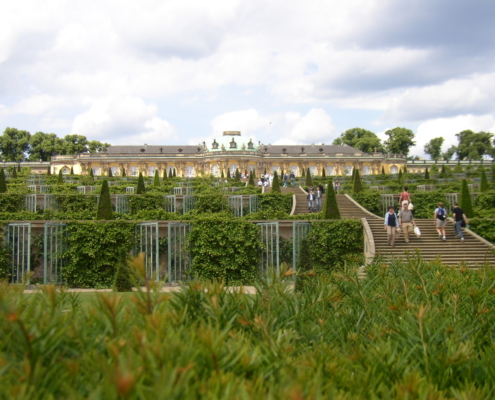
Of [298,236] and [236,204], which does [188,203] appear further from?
[298,236]

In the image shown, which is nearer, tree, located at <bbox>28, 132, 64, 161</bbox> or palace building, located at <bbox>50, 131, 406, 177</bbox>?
→ palace building, located at <bbox>50, 131, 406, 177</bbox>

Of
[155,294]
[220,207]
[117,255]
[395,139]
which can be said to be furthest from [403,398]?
[395,139]

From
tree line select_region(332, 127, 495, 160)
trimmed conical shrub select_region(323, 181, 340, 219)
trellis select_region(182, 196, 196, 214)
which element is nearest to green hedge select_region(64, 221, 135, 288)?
trimmed conical shrub select_region(323, 181, 340, 219)

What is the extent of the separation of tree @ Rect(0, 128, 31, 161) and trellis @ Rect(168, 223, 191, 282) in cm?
6605

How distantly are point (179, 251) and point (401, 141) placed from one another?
63.8 m

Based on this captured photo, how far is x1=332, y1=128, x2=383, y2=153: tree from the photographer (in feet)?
238

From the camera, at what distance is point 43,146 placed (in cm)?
6981

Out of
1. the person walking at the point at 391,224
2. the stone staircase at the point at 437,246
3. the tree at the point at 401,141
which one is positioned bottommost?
the stone staircase at the point at 437,246

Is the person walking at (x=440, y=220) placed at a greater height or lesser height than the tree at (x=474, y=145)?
lesser

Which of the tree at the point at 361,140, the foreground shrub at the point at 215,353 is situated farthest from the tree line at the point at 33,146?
the foreground shrub at the point at 215,353

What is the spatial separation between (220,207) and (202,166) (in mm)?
50213

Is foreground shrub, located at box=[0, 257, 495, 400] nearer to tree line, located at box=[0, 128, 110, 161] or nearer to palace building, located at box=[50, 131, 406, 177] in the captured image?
palace building, located at box=[50, 131, 406, 177]

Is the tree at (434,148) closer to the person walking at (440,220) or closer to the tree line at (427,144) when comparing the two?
the tree line at (427,144)

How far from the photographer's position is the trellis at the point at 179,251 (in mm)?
11898
